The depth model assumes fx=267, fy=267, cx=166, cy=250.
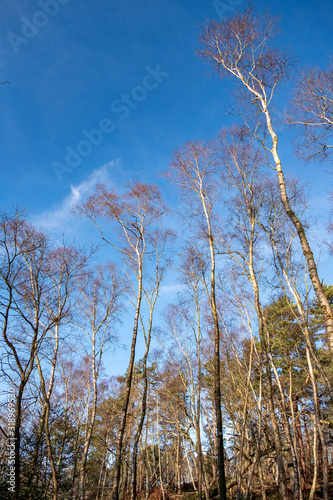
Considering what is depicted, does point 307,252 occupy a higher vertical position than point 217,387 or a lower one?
higher

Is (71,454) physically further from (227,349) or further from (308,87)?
(308,87)

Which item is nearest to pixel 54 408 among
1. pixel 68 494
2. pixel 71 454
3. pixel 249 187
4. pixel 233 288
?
pixel 71 454

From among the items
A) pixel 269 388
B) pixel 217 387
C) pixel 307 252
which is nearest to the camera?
pixel 307 252

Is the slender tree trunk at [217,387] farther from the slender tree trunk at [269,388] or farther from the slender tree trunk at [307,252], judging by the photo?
the slender tree trunk at [307,252]

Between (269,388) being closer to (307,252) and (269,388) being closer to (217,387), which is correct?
(217,387)

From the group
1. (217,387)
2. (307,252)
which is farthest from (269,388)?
(307,252)

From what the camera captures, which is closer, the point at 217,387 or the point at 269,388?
the point at 217,387

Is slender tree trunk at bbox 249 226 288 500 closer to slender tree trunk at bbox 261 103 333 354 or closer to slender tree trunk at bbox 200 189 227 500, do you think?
slender tree trunk at bbox 200 189 227 500

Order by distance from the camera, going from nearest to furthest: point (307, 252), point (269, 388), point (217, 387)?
point (307, 252), point (217, 387), point (269, 388)

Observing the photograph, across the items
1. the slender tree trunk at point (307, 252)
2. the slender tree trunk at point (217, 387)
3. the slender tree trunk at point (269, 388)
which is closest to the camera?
the slender tree trunk at point (307, 252)

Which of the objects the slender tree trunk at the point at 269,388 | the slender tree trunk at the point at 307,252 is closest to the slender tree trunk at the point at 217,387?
the slender tree trunk at the point at 269,388

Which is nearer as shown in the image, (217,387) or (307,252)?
(307,252)

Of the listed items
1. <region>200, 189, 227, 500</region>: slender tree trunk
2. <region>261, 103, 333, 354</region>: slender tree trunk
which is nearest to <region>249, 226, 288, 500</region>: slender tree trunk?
<region>200, 189, 227, 500</region>: slender tree trunk

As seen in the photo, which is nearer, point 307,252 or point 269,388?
point 307,252
